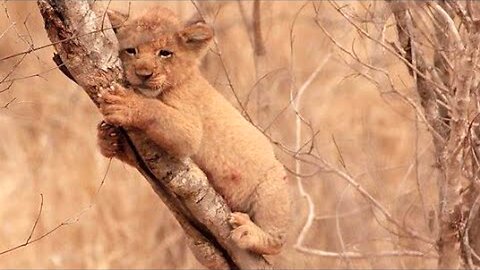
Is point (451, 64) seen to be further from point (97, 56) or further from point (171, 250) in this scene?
point (171, 250)

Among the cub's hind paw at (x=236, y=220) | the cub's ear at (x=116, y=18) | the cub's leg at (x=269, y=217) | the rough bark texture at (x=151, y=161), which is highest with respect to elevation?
the cub's ear at (x=116, y=18)

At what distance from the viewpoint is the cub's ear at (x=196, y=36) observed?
13.1ft

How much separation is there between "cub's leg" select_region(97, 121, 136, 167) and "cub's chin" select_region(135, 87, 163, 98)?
0.52 feet

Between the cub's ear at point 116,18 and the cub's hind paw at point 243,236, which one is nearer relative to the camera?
the cub's ear at point 116,18

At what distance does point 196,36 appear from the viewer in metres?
4.02

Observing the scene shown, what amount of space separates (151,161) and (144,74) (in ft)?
1.00

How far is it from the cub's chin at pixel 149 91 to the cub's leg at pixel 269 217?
595mm

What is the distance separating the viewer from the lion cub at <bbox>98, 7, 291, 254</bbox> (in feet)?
12.0

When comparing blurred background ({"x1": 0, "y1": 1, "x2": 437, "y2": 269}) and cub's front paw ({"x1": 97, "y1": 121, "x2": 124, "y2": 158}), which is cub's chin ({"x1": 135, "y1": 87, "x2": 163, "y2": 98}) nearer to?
cub's front paw ({"x1": 97, "y1": 121, "x2": 124, "y2": 158})

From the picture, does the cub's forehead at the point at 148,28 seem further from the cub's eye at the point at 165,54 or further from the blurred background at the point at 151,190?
the blurred background at the point at 151,190

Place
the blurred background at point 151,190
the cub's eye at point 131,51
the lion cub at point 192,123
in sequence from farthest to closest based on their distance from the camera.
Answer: the blurred background at point 151,190, the cub's eye at point 131,51, the lion cub at point 192,123

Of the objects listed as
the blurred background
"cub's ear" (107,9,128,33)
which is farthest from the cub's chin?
the blurred background

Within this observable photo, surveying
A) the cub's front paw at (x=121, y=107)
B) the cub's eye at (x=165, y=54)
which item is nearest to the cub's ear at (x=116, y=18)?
the cub's eye at (x=165, y=54)

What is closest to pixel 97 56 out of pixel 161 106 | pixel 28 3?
pixel 161 106
